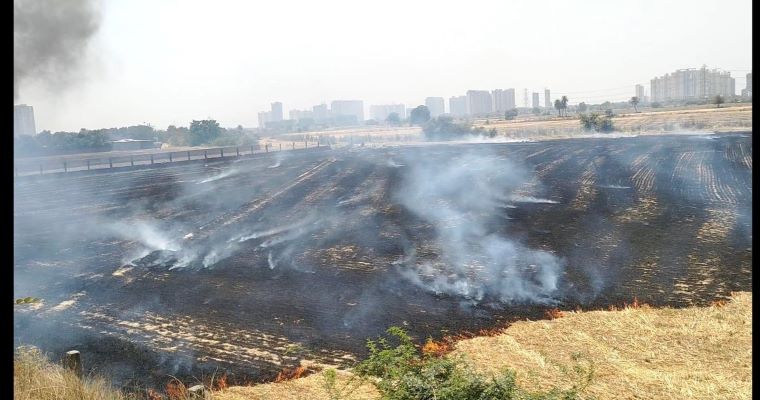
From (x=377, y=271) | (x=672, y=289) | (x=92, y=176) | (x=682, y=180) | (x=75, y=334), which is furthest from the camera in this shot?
(x=92, y=176)

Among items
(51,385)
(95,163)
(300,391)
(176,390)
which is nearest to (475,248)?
(300,391)

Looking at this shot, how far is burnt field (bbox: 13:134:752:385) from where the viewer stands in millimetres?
10688

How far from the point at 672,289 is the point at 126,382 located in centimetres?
1048

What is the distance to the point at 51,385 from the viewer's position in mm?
6691

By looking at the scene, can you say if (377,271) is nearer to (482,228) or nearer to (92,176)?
(482,228)

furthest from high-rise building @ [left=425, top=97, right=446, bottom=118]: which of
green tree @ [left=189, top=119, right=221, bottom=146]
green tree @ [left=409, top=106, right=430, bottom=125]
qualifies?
green tree @ [left=189, top=119, right=221, bottom=146]

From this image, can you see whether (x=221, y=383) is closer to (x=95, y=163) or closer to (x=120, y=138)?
(x=95, y=163)

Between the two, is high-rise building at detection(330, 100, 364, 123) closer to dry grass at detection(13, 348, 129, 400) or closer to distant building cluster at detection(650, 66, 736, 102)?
distant building cluster at detection(650, 66, 736, 102)

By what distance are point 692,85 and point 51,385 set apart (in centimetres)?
14951

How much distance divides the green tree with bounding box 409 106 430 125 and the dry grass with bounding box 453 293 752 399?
3501 inches

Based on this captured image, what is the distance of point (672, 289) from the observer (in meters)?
12.2

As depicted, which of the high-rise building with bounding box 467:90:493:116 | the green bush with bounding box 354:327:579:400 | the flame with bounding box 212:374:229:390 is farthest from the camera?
the high-rise building with bounding box 467:90:493:116
